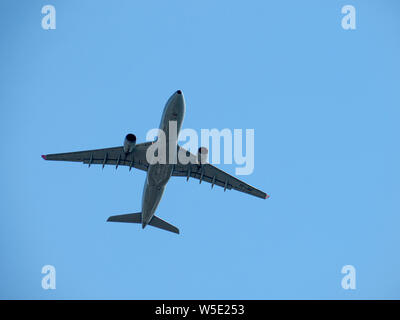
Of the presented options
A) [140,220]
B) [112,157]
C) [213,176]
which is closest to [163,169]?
[112,157]

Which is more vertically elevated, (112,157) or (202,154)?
(112,157)

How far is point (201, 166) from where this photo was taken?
116 feet

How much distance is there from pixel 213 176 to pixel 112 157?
9.61 metres

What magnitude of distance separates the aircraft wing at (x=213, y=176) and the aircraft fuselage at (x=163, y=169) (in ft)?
13.1

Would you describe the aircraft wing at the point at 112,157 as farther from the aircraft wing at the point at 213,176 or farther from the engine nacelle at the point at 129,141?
the aircraft wing at the point at 213,176

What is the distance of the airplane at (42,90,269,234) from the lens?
2927 cm

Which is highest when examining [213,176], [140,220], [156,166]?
[156,166]

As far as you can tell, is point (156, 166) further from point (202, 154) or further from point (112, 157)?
point (112, 157)

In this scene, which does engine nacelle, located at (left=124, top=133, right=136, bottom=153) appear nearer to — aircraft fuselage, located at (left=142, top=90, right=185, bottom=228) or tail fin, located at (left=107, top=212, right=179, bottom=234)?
aircraft fuselage, located at (left=142, top=90, right=185, bottom=228)

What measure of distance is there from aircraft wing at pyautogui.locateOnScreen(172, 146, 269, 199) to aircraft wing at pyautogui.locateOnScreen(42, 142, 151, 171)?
346 centimetres

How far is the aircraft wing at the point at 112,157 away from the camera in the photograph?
33.7 m

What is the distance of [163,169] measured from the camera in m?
31.0

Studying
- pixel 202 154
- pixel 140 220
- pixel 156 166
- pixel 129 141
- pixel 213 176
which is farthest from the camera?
pixel 140 220
